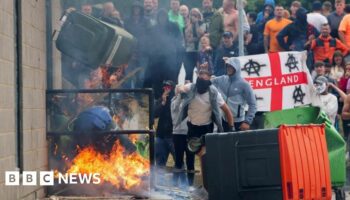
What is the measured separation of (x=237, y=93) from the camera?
15180 mm

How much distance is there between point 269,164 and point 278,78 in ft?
15.4

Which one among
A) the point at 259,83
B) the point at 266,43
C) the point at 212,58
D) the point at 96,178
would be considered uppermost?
the point at 266,43

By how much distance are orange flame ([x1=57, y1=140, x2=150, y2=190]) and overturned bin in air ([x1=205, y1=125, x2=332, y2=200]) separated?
876mm

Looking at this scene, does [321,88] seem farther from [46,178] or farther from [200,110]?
[46,178]

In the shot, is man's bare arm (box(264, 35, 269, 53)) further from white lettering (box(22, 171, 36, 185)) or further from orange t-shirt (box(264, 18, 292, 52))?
white lettering (box(22, 171, 36, 185))

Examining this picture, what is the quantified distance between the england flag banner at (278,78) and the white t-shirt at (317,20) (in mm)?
2699

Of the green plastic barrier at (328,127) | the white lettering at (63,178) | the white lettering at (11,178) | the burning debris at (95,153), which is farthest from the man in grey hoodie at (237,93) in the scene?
the white lettering at (11,178)

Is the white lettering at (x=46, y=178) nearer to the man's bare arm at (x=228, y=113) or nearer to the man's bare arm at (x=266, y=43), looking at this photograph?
the man's bare arm at (x=228, y=113)

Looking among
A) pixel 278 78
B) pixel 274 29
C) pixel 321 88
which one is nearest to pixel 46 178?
pixel 278 78

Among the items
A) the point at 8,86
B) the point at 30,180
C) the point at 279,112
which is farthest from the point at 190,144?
the point at 8,86

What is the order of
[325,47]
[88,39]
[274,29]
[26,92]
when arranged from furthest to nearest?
[274,29]
[325,47]
[88,39]
[26,92]

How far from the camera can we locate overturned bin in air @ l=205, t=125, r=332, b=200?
12055 mm

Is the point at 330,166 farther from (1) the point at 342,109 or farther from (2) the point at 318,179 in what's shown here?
(1) the point at 342,109

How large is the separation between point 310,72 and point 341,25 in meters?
1.40
